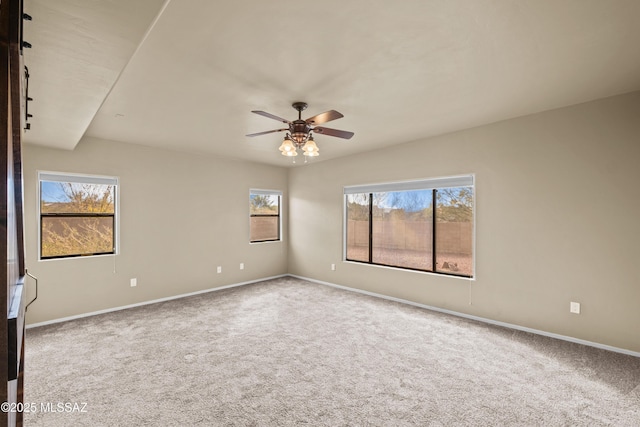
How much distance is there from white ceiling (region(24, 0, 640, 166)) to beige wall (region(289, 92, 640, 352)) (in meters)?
0.34

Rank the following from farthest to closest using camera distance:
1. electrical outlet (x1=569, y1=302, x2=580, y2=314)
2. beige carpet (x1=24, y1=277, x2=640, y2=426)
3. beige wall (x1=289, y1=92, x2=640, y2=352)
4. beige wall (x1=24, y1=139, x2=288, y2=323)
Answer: beige wall (x1=24, y1=139, x2=288, y2=323) < electrical outlet (x1=569, y1=302, x2=580, y2=314) < beige wall (x1=289, y1=92, x2=640, y2=352) < beige carpet (x1=24, y1=277, x2=640, y2=426)

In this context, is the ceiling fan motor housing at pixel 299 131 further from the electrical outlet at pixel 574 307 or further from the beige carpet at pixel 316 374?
the electrical outlet at pixel 574 307

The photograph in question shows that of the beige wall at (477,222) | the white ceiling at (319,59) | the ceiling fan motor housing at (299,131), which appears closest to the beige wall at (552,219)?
the beige wall at (477,222)

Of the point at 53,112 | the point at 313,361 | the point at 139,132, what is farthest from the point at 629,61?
the point at 139,132

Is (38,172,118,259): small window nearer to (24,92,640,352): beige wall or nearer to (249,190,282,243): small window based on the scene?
(24,92,640,352): beige wall

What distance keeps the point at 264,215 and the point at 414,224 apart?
316 cm

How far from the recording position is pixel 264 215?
20.9 ft

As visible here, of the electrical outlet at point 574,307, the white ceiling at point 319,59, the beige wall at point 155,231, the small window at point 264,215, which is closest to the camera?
the white ceiling at point 319,59

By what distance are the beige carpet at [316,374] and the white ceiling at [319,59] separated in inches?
92.9

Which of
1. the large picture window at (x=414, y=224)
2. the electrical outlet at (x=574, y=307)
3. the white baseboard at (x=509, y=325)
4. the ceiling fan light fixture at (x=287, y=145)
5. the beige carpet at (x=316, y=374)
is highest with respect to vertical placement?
the ceiling fan light fixture at (x=287, y=145)

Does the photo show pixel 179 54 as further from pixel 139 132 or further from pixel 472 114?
pixel 472 114

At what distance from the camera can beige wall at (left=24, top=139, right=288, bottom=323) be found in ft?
12.7

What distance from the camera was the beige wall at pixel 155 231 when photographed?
3867 mm

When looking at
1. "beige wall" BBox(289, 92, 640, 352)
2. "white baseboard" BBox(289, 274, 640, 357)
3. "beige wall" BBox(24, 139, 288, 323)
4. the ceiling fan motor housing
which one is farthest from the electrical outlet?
"beige wall" BBox(24, 139, 288, 323)
